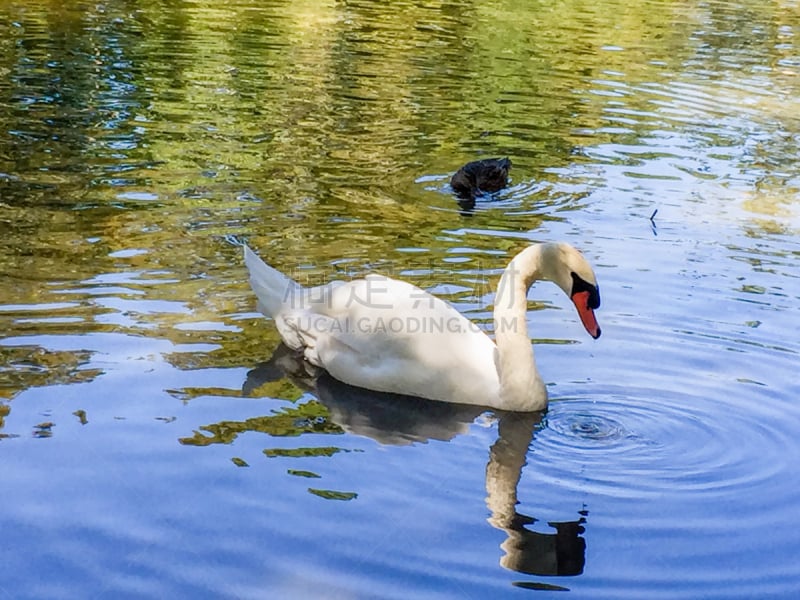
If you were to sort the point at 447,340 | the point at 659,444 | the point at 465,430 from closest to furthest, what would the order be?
the point at 659,444 → the point at 465,430 → the point at 447,340

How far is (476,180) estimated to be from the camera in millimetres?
12898

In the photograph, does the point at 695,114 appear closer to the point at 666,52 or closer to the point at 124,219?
the point at 666,52

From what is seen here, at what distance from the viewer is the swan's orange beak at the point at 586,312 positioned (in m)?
7.47

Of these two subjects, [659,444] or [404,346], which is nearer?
[659,444]

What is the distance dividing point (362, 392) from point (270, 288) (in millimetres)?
1164

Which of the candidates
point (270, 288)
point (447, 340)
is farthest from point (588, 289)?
point (270, 288)

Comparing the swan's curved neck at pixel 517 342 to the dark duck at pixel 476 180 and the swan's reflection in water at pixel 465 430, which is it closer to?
the swan's reflection in water at pixel 465 430

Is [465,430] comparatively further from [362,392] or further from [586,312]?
[586,312]

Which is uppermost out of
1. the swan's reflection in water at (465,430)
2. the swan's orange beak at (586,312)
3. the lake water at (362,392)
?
the swan's orange beak at (586,312)

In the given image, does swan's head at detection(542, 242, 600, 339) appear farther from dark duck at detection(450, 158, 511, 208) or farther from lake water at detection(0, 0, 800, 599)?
dark duck at detection(450, 158, 511, 208)

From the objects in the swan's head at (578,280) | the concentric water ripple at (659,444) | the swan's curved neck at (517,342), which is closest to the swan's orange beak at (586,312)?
the swan's head at (578,280)

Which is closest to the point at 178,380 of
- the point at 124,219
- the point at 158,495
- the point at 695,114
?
the point at 158,495

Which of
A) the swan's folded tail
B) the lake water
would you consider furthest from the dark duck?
the swan's folded tail

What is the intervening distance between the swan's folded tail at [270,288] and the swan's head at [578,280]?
1.92 m
